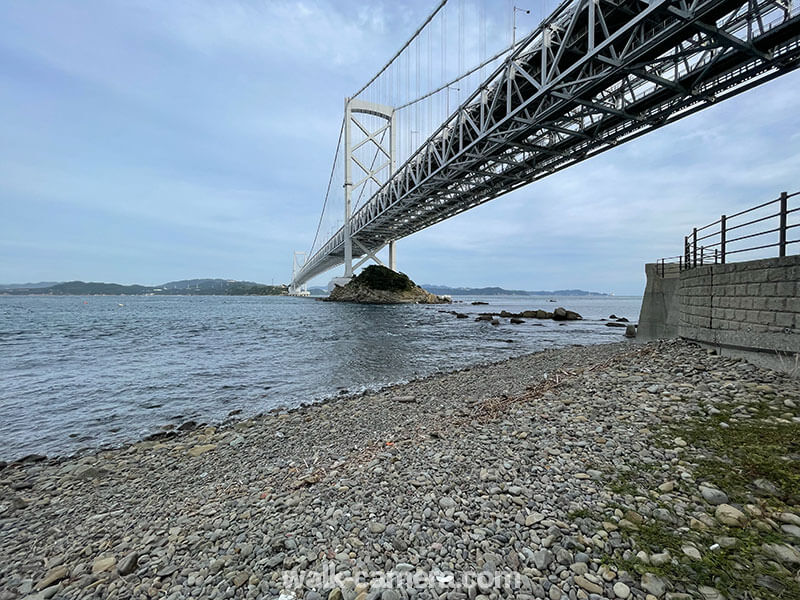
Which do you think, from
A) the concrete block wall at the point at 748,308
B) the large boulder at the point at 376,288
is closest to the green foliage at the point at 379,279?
the large boulder at the point at 376,288

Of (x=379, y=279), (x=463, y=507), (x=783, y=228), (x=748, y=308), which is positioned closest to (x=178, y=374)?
(x=463, y=507)

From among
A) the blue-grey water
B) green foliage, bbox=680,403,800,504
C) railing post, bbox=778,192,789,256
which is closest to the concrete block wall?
railing post, bbox=778,192,789,256

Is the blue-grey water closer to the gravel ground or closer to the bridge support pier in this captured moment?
the gravel ground

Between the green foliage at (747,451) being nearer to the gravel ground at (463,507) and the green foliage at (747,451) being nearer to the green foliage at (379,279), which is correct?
the gravel ground at (463,507)

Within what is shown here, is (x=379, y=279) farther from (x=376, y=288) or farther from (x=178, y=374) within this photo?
(x=178, y=374)

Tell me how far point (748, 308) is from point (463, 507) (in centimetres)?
576

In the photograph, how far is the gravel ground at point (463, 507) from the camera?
6.21 feet

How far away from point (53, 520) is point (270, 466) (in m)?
2.05

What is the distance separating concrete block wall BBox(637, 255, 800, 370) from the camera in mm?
4582

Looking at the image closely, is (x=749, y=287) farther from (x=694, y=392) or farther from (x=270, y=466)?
(x=270, y=466)

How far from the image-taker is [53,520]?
347cm

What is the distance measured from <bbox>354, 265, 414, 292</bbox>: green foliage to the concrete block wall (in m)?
46.1

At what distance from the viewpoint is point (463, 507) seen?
2.55 m

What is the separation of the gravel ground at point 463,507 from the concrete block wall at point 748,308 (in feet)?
1.82
